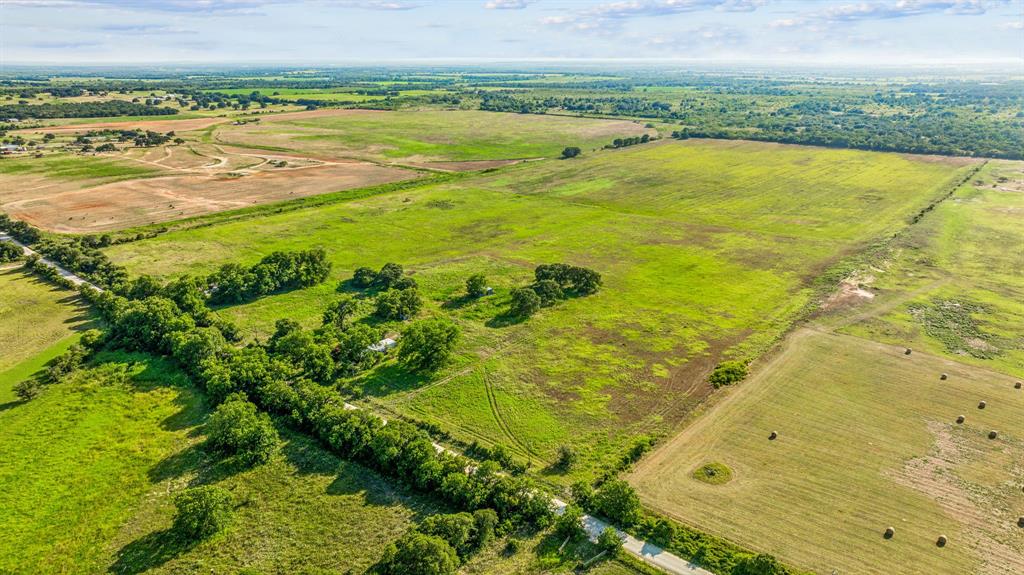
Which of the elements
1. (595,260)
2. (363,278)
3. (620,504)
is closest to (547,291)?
(595,260)

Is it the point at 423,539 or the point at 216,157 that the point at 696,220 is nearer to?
the point at 423,539

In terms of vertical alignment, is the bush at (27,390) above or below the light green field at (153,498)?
above

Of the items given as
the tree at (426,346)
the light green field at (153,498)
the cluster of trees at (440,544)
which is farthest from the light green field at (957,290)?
the light green field at (153,498)

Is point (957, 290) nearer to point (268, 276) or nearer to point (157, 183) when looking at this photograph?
point (268, 276)

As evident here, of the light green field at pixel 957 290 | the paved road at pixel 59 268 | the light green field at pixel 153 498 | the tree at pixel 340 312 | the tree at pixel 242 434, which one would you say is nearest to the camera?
the light green field at pixel 153 498

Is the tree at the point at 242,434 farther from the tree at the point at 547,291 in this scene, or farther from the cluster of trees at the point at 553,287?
the tree at the point at 547,291

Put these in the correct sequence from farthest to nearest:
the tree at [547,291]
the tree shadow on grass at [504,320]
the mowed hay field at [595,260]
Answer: the tree at [547,291], the tree shadow on grass at [504,320], the mowed hay field at [595,260]
